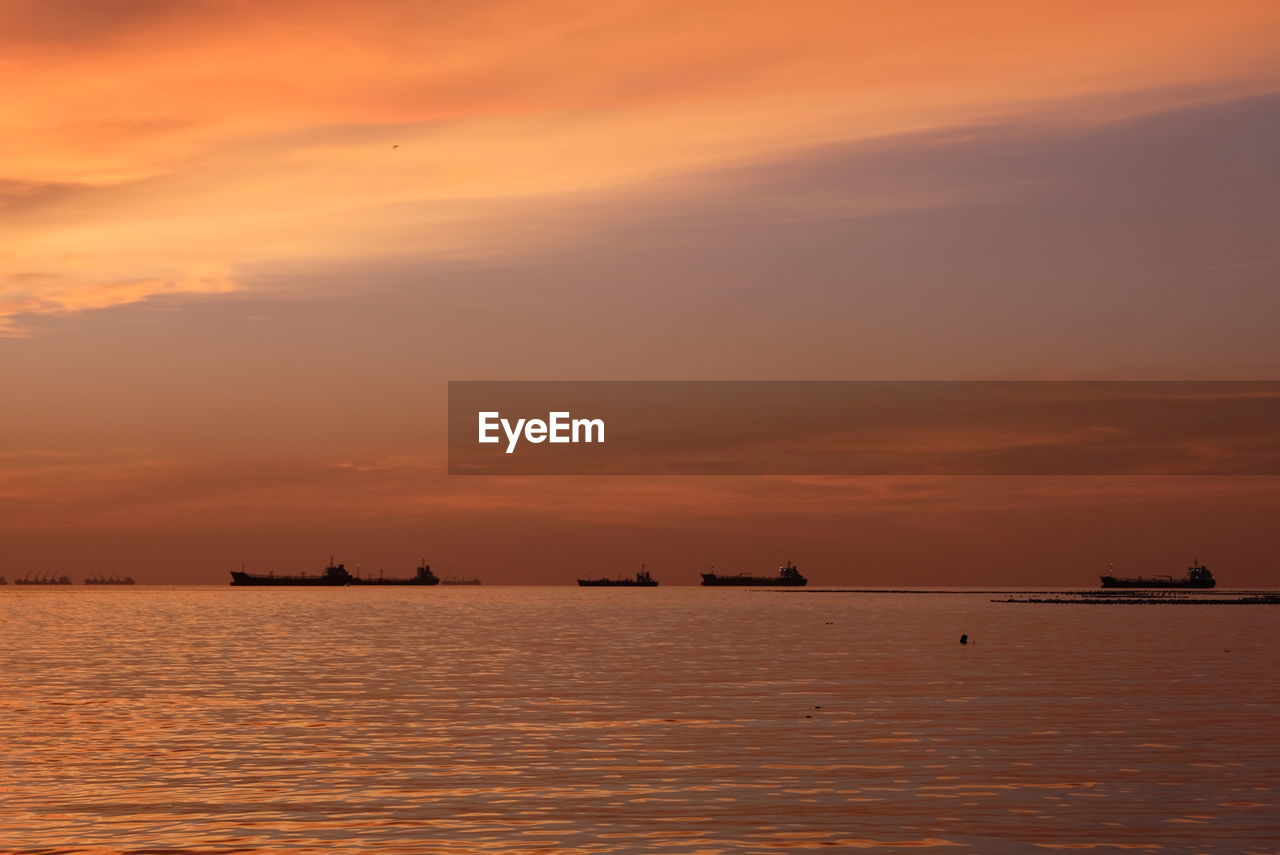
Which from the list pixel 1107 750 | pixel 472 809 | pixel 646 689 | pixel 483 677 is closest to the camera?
pixel 472 809

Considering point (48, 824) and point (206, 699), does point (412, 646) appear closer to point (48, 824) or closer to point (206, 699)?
point (206, 699)

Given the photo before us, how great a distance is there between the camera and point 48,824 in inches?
1393

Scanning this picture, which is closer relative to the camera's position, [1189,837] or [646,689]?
[1189,837]

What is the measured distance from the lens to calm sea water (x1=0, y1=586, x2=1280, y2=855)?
34781 millimetres

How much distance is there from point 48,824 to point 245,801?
16.8 feet

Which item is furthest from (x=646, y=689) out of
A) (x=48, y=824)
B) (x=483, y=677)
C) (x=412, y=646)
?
(x=412, y=646)

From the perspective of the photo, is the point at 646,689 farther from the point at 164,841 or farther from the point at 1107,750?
the point at 164,841

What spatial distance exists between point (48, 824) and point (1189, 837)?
26.9m

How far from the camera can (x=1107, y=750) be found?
163 ft

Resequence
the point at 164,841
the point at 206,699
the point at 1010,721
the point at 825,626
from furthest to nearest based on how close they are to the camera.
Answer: the point at 825,626
the point at 206,699
the point at 1010,721
the point at 164,841

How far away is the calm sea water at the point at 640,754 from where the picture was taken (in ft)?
114

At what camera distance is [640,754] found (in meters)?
48.0

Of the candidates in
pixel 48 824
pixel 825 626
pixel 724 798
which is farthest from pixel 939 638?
pixel 48 824

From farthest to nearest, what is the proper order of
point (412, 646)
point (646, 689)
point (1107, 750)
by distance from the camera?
point (412, 646) < point (646, 689) < point (1107, 750)
